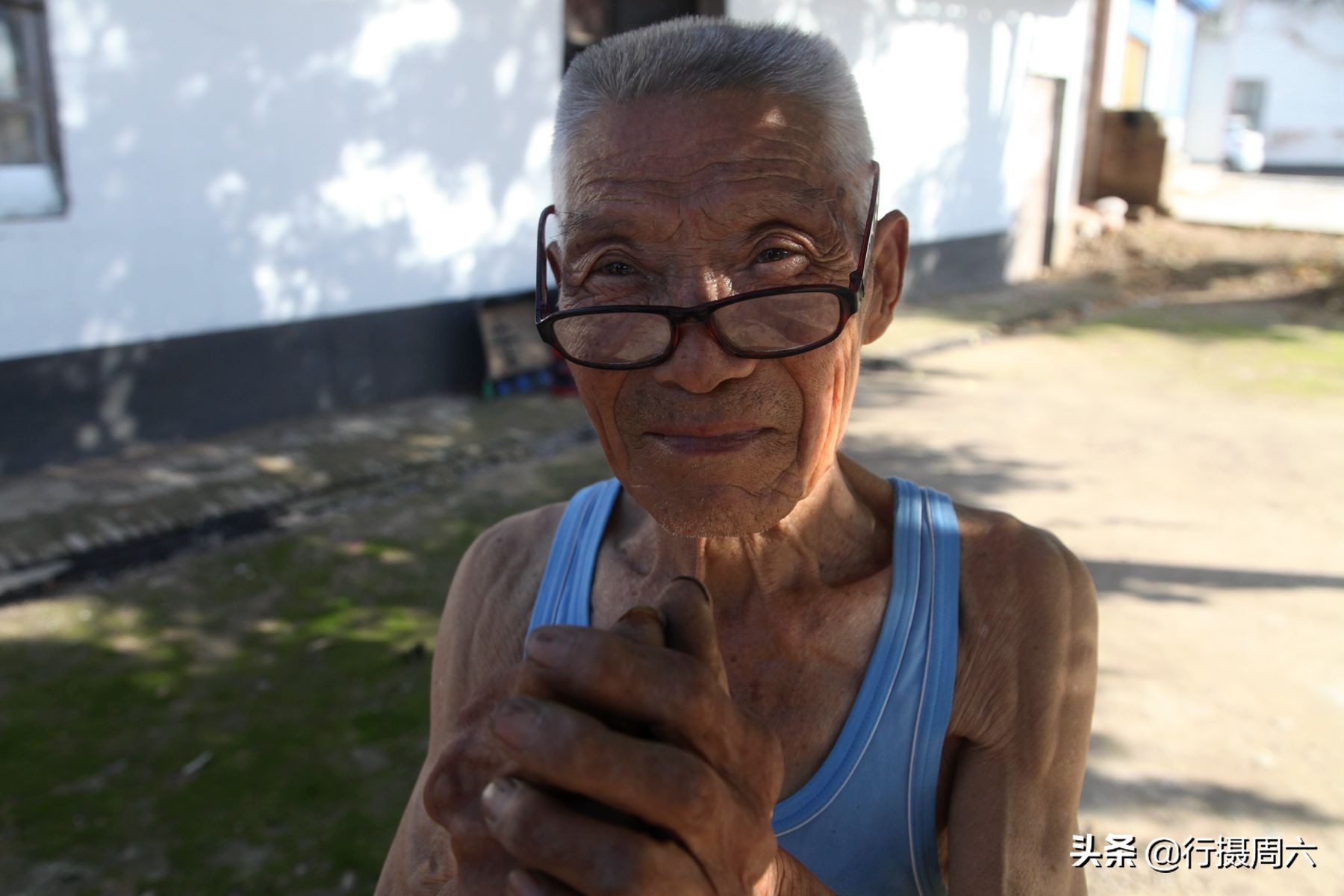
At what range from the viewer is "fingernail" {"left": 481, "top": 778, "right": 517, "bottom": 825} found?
2.80 feet

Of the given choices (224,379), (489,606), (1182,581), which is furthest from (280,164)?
(489,606)

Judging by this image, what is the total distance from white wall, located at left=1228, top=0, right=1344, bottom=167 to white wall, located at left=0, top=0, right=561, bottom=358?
31.7 metres

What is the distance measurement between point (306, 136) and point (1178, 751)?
547cm

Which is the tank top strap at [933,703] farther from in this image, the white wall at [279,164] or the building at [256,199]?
the white wall at [279,164]

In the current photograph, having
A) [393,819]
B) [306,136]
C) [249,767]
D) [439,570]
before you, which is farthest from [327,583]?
[306,136]

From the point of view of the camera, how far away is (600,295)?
1307mm

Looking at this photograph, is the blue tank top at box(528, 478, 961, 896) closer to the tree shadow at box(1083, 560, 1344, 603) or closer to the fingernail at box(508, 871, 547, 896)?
the fingernail at box(508, 871, 547, 896)

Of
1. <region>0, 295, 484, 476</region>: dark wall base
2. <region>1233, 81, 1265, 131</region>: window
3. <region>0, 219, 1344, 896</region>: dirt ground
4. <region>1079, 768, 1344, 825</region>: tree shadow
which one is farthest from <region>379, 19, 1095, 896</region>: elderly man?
<region>1233, 81, 1265, 131</region>: window

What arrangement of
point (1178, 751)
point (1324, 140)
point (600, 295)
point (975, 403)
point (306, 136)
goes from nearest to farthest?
1. point (600, 295)
2. point (1178, 751)
3. point (306, 136)
4. point (975, 403)
5. point (1324, 140)

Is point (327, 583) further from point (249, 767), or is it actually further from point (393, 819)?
point (393, 819)

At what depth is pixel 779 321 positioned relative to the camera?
4.19 ft

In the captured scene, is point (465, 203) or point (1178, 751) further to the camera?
point (465, 203)

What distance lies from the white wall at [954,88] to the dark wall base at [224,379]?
3995 millimetres

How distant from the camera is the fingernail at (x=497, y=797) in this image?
854 millimetres
